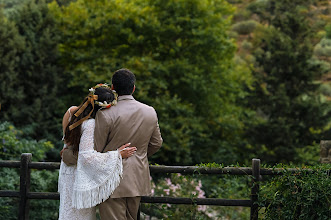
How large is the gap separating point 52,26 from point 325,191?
9.92 meters

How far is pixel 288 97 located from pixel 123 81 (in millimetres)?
9430

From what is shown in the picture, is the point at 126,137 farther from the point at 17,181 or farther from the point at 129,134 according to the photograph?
the point at 17,181

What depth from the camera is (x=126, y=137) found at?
382 centimetres

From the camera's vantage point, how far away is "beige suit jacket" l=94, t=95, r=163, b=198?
148 inches

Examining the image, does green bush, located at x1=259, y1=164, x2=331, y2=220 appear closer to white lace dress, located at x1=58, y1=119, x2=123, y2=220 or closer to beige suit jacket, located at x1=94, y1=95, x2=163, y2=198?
beige suit jacket, located at x1=94, y1=95, x2=163, y2=198

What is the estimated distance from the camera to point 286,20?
13.4m

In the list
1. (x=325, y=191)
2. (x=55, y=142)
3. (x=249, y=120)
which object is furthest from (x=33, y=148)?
(x=249, y=120)

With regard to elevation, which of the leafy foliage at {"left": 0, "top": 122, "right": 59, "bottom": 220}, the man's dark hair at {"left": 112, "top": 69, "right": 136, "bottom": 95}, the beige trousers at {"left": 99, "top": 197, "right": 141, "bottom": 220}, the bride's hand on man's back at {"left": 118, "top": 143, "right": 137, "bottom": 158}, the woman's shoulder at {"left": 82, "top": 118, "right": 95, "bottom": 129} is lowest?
the leafy foliage at {"left": 0, "top": 122, "right": 59, "bottom": 220}

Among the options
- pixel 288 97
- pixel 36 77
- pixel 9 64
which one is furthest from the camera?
pixel 288 97

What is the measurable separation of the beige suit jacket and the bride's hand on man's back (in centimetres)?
4

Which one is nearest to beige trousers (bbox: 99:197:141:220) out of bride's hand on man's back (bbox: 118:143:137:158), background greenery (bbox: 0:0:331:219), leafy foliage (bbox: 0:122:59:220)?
bride's hand on man's back (bbox: 118:143:137:158)

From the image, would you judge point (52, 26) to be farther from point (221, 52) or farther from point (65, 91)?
point (221, 52)

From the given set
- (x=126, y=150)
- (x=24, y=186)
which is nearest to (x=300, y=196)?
(x=126, y=150)

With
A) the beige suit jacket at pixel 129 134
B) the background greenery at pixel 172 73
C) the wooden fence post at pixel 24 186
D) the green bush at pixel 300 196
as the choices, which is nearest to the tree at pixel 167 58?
the background greenery at pixel 172 73
